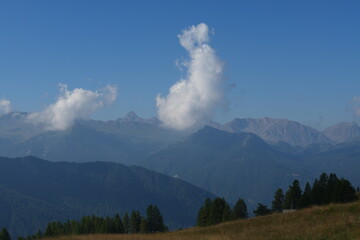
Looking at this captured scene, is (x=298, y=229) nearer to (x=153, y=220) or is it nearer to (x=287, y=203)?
(x=287, y=203)

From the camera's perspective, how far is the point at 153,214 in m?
102

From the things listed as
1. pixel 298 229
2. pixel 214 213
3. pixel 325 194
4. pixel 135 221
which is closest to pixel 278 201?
pixel 214 213

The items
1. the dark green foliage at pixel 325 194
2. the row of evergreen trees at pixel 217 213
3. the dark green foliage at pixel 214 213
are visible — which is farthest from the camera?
the dark green foliage at pixel 214 213

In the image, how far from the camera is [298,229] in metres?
25.5

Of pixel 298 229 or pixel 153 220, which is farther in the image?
pixel 153 220

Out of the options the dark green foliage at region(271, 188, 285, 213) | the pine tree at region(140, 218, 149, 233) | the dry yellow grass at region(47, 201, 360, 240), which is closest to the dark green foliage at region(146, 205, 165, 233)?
the pine tree at region(140, 218, 149, 233)

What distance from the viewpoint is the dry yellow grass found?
2250 centimetres

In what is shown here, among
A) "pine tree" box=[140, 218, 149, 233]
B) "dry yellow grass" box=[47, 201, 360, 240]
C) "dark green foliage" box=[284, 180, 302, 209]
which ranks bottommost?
"dry yellow grass" box=[47, 201, 360, 240]

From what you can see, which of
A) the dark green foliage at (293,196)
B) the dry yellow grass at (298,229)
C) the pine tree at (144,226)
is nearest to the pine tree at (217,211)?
the dark green foliage at (293,196)

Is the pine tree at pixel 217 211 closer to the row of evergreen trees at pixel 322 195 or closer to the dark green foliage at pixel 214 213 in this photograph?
the dark green foliage at pixel 214 213

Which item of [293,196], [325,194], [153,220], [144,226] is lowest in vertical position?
[144,226]

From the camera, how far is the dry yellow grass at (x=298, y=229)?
22.5m

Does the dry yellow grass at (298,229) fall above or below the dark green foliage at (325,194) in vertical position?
below

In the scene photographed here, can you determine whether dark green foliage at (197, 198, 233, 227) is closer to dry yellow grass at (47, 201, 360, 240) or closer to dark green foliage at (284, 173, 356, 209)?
dark green foliage at (284, 173, 356, 209)
